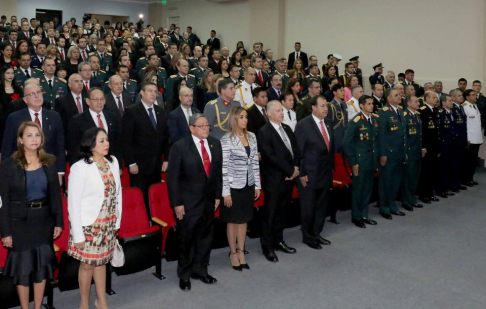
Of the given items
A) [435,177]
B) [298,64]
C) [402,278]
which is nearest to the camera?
[402,278]

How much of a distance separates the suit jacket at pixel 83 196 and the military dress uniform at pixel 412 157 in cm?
446

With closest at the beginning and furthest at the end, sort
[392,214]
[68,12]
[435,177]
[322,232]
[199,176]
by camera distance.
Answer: [199,176]
[322,232]
[392,214]
[435,177]
[68,12]

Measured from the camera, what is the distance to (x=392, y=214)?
639 centimetres

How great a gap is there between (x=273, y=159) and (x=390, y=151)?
215cm

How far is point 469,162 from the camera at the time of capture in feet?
26.9

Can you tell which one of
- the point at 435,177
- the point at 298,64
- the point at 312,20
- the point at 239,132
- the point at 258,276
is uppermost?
the point at 312,20

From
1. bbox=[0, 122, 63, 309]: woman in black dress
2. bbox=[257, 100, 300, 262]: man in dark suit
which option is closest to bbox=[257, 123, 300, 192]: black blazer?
bbox=[257, 100, 300, 262]: man in dark suit

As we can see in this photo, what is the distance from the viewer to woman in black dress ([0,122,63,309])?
333cm

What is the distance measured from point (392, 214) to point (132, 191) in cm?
360

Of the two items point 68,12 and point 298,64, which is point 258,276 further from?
point 68,12

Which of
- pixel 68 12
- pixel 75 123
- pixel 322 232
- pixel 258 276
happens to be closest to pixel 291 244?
pixel 322 232

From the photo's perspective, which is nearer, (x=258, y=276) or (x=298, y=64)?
(x=258, y=276)

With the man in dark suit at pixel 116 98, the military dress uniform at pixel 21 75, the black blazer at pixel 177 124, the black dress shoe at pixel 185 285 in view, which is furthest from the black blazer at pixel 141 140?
the military dress uniform at pixel 21 75

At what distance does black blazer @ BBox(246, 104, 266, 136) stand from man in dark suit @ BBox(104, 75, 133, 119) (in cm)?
152
